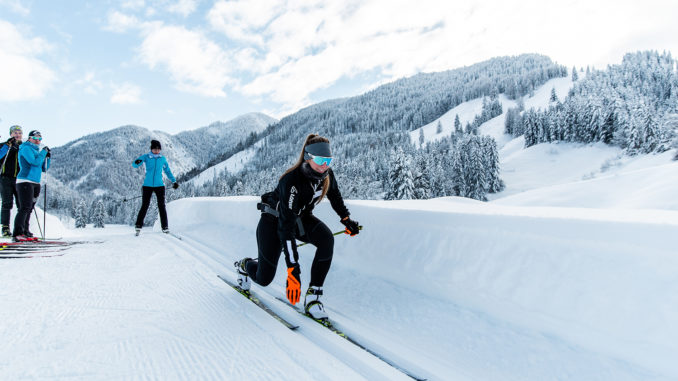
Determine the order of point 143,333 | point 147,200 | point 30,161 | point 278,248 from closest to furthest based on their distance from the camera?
point 143,333 < point 278,248 < point 30,161 < point 147,200

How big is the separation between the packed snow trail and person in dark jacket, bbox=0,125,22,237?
15.1 feet

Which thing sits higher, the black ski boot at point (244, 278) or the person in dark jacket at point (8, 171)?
the person in dark jacket at point (8, 171)

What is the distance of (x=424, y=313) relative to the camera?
3449 mm

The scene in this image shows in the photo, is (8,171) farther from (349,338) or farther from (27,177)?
(349,338)

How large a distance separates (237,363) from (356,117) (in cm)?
18353

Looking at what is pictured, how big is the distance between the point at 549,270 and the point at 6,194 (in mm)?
10863

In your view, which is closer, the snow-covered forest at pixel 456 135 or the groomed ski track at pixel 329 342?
the groomed ski track at pixel 329 342

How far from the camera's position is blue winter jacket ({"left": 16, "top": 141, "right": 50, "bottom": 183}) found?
690 centimetres

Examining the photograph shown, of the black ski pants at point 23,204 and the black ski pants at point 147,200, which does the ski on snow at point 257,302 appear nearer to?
the black ski pants at point 147,200

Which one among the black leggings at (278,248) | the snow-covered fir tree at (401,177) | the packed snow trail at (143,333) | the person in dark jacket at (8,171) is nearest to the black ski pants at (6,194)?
the person in dark jacket at (8,171)

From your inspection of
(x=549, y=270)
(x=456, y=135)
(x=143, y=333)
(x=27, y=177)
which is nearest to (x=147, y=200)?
(x=27, y=177)

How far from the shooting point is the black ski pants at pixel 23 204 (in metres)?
7.05

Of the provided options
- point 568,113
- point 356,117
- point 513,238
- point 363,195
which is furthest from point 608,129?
point 356,117

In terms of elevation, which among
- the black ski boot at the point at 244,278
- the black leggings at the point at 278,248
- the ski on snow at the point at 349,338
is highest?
the black leggings at the point at 278,248
